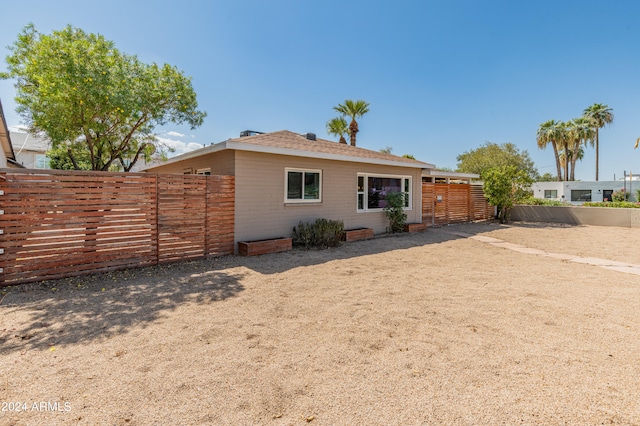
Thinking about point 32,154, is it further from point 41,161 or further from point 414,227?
point 414,227

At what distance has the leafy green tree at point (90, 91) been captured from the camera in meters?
7.01

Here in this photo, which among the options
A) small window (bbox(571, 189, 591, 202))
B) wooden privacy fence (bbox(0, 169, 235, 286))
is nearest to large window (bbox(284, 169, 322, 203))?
wooden privacy fence (bbox(0, 169, 235, 286))

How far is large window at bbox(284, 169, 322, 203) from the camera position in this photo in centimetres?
850

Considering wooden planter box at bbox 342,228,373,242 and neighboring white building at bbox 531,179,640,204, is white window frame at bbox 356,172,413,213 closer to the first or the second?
wooden planter box at bbox 342,228,373,242

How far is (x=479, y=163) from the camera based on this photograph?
106ft

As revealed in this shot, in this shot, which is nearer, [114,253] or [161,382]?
[161,382]

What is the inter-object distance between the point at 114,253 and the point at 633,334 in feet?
25.5

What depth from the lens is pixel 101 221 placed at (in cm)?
545

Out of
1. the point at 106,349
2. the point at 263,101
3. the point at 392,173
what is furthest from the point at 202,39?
the point at 106,349

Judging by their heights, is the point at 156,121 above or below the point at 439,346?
above

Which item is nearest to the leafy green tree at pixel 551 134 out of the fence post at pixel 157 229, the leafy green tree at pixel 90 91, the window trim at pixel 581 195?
the window trim at pixel 581 195

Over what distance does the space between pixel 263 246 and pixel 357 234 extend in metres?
3.47

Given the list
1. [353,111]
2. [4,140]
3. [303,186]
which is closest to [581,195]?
[353,111]

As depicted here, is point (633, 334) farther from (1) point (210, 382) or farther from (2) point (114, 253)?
(2) point (114, 253)
